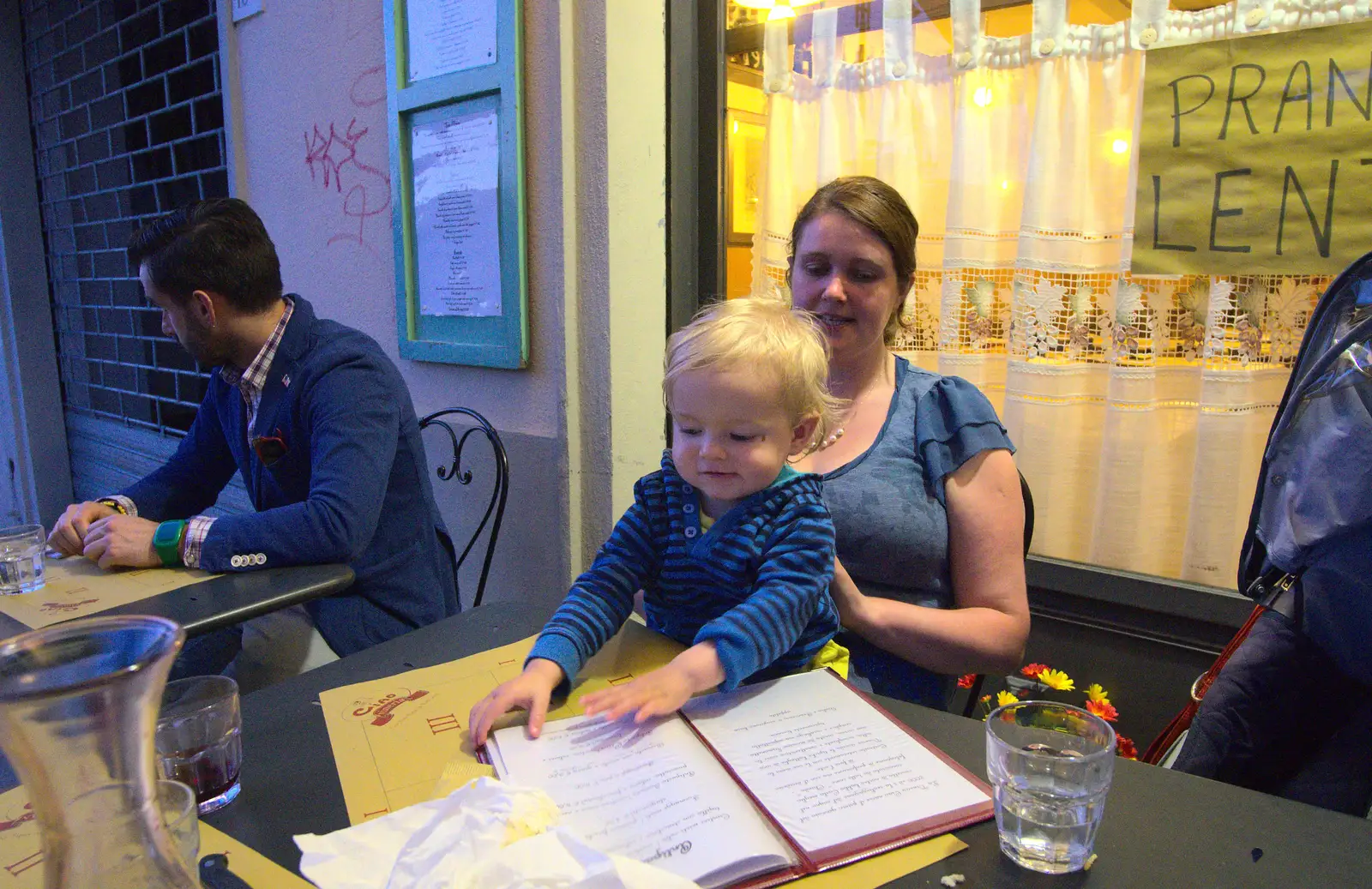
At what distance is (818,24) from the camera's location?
2297mm

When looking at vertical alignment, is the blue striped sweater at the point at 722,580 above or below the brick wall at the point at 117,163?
below

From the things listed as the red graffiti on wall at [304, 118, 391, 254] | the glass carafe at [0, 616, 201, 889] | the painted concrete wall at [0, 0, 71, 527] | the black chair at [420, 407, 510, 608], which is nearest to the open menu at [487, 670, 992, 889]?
the glass carafe at [0, 616, 201, 889]

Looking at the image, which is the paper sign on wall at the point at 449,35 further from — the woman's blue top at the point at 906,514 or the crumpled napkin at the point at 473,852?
the crumpled napkin at the point at 473,852

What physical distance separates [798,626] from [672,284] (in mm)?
1660

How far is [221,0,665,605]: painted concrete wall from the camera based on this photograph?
2447mm

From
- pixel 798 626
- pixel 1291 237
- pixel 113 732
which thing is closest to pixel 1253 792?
pixel 798 626

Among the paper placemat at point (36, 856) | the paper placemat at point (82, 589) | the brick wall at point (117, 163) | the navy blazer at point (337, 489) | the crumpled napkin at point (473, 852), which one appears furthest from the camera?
the brick wall at point (117, 163)

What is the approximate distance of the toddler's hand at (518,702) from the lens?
39.0 inches

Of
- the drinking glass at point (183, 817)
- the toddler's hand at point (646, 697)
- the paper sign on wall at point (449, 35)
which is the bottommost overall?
the toddler's hand at point (646, 697)

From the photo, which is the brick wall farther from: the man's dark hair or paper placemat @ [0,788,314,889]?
paper placemat @ [0,788,314,889]

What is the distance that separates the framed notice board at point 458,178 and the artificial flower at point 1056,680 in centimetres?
176

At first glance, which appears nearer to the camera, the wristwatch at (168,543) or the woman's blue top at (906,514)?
the woman's blue top at (906,514)

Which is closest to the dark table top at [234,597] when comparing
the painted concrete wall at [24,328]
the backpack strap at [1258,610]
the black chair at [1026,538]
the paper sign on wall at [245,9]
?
the black chair at [1026,538]

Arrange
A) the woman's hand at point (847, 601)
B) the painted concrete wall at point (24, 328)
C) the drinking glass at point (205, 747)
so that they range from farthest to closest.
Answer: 1. the painted concrete wall at point (24, 328)
2. the woman's hand at point (847, 601)
3. the drinking glass at point (205, 747)
